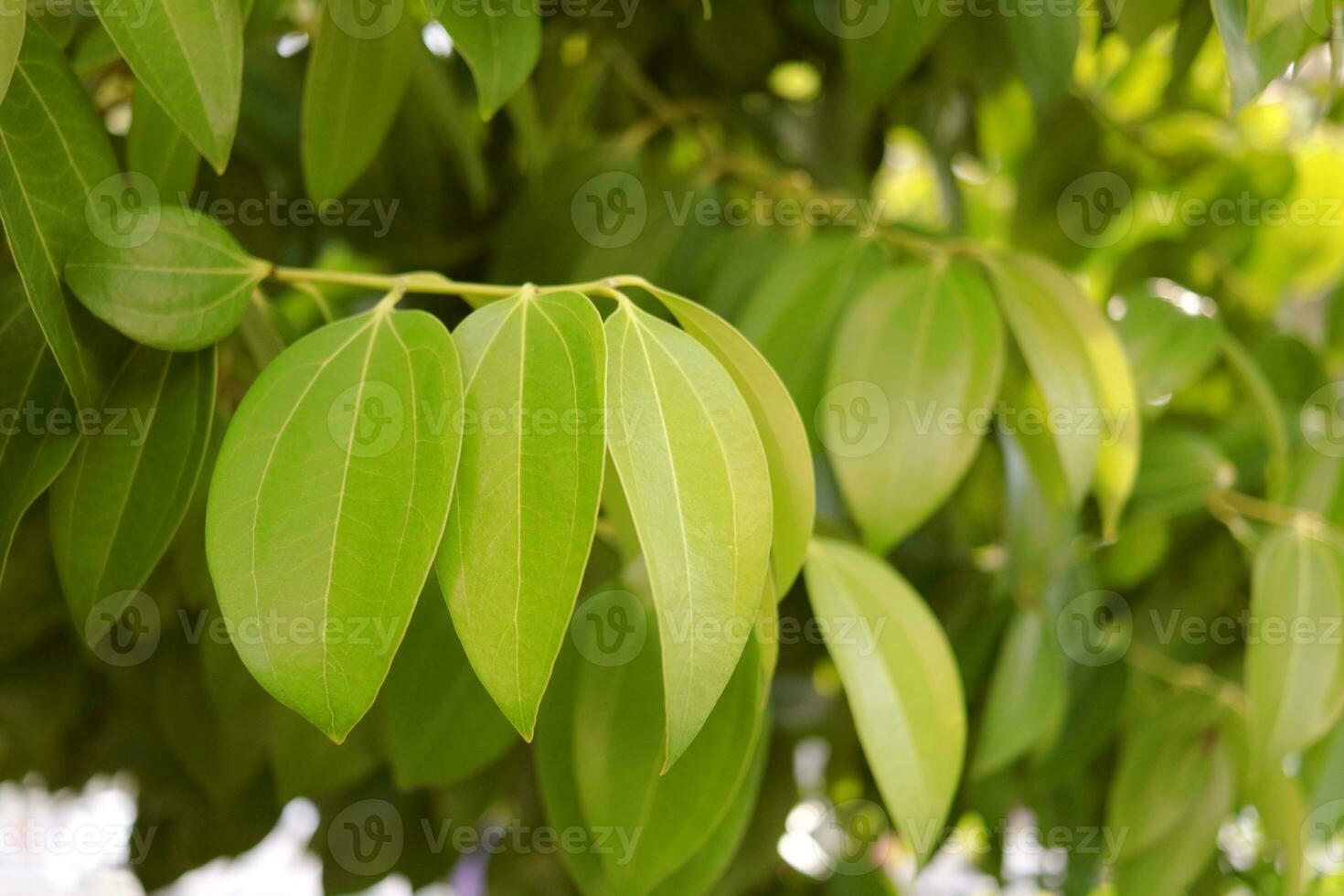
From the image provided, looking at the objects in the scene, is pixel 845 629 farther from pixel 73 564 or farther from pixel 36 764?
pixel 36 764

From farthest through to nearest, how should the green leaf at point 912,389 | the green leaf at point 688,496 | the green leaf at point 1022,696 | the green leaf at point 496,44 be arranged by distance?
the green leaf at point 1022,696 → the green leaf at point 912,389 → the green leaf at point 496,44 → the green leaf at point 688,496

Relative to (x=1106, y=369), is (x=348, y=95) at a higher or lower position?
higher

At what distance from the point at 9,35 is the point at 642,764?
0.34 m

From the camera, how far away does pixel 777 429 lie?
0.38m

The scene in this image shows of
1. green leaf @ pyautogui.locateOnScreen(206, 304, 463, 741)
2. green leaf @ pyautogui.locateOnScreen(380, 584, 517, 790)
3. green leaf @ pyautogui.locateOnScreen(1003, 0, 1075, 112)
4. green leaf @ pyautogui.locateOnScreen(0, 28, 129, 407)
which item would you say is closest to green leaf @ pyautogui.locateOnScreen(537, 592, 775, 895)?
green leaf @ pyautogui.locateOnScreen(380, 584, 517, 790)

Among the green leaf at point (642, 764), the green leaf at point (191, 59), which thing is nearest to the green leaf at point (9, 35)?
the green leaf at point (191, 59)

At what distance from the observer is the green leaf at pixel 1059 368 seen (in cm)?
49

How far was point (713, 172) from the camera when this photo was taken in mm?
739

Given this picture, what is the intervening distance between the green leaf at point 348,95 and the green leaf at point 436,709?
20 centimetres

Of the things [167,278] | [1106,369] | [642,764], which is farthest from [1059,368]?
[167,278]

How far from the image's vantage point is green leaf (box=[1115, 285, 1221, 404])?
641 mm

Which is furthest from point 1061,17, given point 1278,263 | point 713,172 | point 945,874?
point 945,874

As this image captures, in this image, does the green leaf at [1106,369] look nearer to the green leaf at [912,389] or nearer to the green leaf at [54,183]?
the green leaf at [912,389]

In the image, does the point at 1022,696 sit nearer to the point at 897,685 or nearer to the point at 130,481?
the point at 897,685
